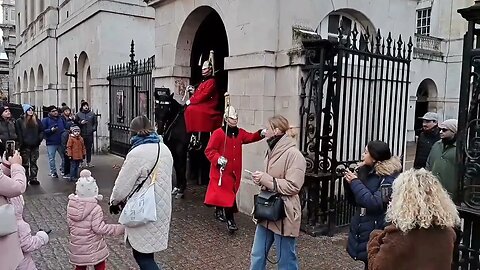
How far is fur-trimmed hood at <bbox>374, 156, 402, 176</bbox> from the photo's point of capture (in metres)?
3.67

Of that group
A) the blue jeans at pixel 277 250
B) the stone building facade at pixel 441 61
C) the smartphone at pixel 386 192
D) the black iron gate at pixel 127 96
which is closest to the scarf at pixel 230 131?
the blue jeans at pixel 277 250

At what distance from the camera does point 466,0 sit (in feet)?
76.2

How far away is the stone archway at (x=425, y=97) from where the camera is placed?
24422 mm

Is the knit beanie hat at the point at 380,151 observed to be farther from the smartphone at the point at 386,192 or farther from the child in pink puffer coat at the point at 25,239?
the child in pink puffer coat at the point at 25,239

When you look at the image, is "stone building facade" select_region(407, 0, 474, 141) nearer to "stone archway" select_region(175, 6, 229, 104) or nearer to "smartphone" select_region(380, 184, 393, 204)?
"stone archway" select_region(175, 6, 229, 104)

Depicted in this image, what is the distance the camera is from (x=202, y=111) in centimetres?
773

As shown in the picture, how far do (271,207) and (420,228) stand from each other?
70.3 inches

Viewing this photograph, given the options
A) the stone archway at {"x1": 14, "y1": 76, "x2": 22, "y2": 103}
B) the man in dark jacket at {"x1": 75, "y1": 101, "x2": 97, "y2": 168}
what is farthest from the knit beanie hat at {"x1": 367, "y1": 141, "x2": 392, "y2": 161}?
the stone archway at {"x1": 14, "y1": 76, "x2": 22, "y2": 103}

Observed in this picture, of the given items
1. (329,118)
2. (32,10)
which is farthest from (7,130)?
(32,10)

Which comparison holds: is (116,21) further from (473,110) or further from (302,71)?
(473,110)

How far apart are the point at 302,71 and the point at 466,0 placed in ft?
70.2

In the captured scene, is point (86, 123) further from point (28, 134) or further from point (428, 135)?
point (428, 135)

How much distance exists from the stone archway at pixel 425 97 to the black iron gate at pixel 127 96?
1719 centimetres

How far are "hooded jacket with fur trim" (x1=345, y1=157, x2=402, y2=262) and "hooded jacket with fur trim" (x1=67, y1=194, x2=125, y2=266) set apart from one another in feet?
7.21
